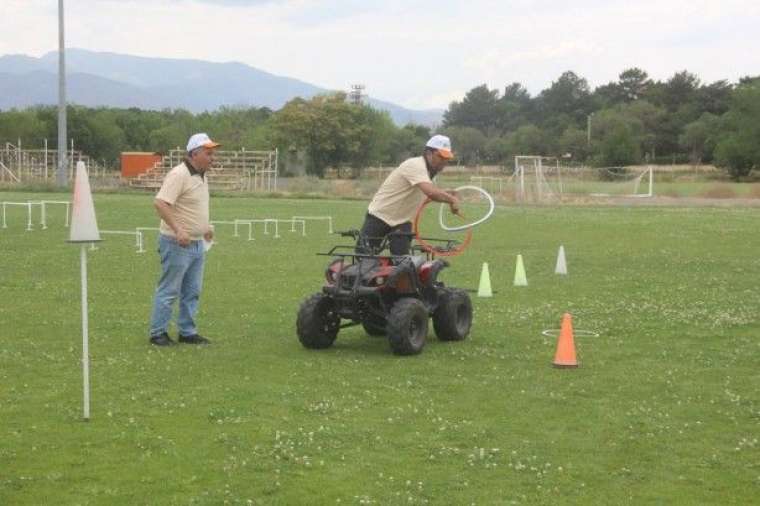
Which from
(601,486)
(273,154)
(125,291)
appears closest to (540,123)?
(273,154)

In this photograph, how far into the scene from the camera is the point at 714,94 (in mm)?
113562

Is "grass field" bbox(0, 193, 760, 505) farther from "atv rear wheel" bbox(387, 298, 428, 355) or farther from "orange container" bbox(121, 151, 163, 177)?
"orange container" bbox(121, 151, 163, 177)

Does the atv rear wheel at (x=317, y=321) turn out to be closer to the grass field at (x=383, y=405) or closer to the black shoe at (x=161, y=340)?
the grass field at (x=383, y=405)

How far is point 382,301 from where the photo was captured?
11258mm

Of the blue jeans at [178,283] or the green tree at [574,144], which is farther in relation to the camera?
the green tree at [574,144]

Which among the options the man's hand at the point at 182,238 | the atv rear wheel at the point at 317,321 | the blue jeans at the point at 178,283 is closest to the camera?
the man's hand at the point at 182,238

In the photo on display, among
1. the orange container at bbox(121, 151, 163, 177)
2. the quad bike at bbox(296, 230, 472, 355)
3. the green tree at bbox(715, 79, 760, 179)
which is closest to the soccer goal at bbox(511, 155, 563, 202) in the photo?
the orange container at bbox(121, 151, 163, 177)

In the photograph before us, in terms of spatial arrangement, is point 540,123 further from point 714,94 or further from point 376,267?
point 376,267

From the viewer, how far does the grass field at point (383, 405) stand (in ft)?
22.4

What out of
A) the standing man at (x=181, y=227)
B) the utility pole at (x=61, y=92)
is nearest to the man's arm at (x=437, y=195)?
the standing man at (x=181, y=227)

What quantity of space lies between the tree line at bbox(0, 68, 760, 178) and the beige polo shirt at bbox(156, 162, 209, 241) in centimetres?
7637

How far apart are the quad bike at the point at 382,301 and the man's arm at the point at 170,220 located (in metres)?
1.39

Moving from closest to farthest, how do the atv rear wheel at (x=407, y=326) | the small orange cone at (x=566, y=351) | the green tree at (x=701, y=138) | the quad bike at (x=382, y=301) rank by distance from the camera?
the small orange cone at (x=566, y=351) → the atv rear wheel at (x=407, y=326) → the quad bike at (x=382, y=301) → the green tree at (x=701, y=138)

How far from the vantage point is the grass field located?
683 centimetres
